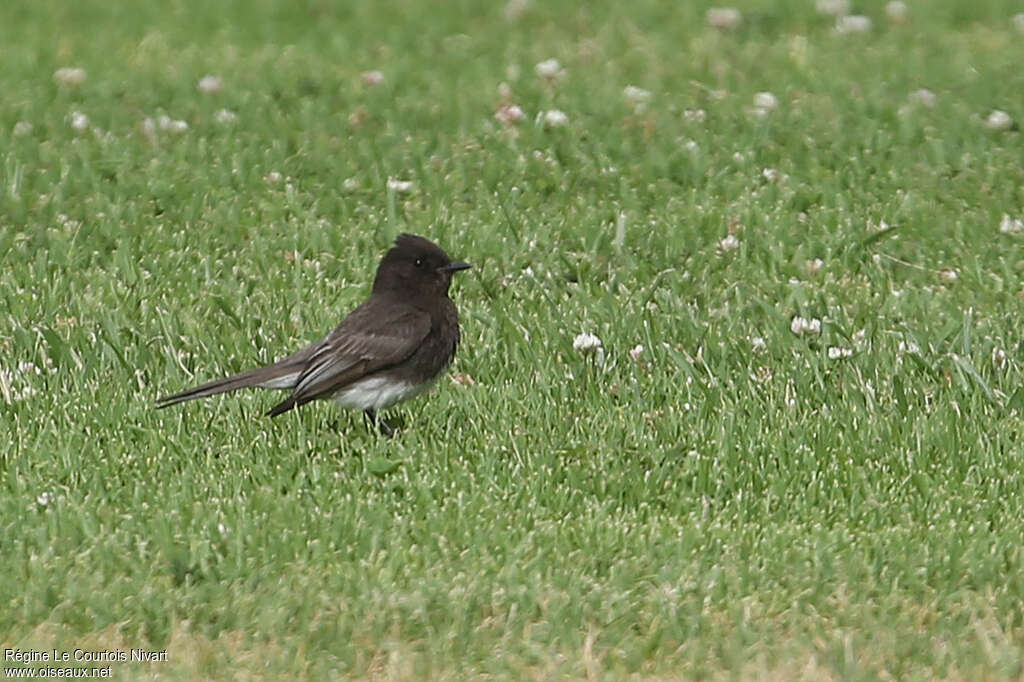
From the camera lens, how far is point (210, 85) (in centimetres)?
1204

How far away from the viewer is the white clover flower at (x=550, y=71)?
485 inches

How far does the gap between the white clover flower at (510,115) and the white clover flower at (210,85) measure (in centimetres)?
187

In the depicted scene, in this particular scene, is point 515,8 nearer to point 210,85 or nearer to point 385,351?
point 210,85

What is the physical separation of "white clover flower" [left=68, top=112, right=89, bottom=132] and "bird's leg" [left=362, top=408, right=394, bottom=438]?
4.51 meters

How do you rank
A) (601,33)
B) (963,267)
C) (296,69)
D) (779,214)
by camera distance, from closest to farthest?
(963,267)
(779,214)
(296,69)
(601,33)

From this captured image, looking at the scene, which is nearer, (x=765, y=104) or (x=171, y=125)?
(x=171, y=125)

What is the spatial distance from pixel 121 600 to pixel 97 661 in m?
0.32

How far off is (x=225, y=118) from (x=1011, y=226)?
15.3 ft

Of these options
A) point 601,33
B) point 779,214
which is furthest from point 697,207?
point 601,33

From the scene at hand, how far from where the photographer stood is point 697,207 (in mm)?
10117

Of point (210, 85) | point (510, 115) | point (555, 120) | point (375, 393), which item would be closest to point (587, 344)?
point (375, 393)

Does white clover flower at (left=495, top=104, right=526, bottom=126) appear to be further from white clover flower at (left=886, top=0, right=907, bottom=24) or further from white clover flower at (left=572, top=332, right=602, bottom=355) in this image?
white clover flower at (left=886, top=0, right=907, bottom=24)

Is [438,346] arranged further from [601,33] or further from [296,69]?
[601,33]

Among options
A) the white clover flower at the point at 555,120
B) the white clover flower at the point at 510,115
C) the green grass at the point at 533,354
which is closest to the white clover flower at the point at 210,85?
the green grass at the point at 533,354
